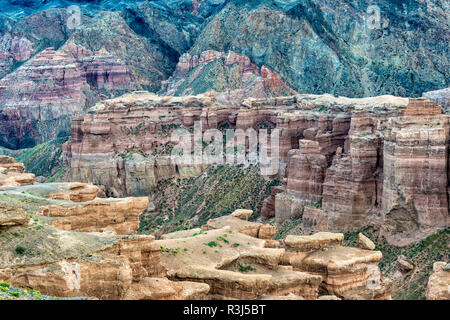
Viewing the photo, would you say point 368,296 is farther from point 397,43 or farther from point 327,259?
point 397,43

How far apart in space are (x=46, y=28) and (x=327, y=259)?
164299 millimetres

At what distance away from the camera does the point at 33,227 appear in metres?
33.0

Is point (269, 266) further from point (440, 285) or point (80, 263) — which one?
point (80, 263)

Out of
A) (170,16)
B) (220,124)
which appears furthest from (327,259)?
(170,16)

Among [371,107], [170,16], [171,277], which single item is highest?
[170,16]

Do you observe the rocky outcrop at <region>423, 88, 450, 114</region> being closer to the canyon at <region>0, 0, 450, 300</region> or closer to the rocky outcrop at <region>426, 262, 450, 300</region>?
the canyon at <region>0, 0, 450, 300</region>

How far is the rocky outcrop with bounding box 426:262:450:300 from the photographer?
38688 millimetres

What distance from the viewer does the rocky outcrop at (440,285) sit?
1523 inches

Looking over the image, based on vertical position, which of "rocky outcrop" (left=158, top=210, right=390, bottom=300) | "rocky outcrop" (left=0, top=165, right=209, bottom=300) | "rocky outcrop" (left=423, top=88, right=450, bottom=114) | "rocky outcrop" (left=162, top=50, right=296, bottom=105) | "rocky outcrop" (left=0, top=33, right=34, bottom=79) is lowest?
"rocky outcrop" (left=158, top=210, right=390, bottom=300)

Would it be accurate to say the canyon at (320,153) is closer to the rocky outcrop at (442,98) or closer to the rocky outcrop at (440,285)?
the rocky outcrop at (442,98)

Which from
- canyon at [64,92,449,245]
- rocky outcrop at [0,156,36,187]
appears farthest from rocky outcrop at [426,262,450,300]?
rocky outcrop at [0,156,36,187]

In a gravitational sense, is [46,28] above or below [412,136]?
above

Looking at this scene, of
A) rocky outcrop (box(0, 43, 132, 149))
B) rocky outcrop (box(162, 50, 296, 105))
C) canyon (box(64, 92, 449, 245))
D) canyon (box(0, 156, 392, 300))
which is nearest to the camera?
canyon (box(0, 156, 392, 300))
